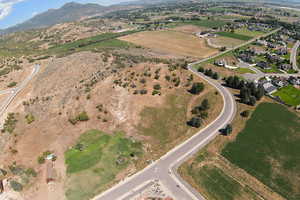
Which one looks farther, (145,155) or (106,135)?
(106,135)

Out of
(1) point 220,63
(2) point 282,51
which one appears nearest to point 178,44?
(1) point 220,63

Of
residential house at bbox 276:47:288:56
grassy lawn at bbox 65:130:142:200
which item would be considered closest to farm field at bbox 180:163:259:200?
grassy lawn at bbox 65:130:142:200

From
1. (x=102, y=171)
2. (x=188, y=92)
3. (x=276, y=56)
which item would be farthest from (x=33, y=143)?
(x=276, y=56)

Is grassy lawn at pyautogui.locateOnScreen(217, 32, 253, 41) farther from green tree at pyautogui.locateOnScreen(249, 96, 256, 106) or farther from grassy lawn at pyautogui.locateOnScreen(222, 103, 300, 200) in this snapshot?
grassy lawn at pyautogui.locateOnScreen(222, 103, 300, 200)

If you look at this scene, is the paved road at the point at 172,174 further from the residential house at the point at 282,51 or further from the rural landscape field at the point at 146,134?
the residential house at the point at 282,51

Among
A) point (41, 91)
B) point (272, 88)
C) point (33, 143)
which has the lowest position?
point (272, 88)

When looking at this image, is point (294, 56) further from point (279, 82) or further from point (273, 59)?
point (279, 82)

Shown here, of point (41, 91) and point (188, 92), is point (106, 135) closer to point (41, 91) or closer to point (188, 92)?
point (188, 92)
